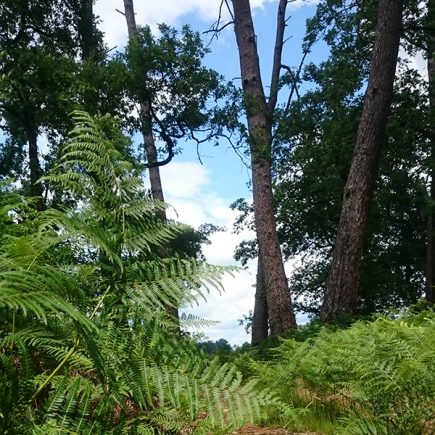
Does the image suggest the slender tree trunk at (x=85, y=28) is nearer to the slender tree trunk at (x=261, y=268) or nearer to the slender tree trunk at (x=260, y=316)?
the slender tree trunk at (x=261, y=268)

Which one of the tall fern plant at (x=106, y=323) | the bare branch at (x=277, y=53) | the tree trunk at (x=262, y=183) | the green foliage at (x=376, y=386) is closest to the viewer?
the tall fern plant at (x=106, y=323)

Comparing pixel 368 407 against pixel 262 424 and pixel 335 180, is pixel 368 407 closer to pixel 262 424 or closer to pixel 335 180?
pixel 262 424

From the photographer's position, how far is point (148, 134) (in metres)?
11.7

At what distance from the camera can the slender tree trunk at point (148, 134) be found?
37.9 feet

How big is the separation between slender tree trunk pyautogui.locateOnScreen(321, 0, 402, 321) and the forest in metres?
0.03

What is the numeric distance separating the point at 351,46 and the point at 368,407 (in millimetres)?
12106

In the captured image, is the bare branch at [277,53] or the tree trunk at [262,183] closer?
the tree trunk at [262,183]

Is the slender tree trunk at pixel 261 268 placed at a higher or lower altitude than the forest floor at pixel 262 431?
higher

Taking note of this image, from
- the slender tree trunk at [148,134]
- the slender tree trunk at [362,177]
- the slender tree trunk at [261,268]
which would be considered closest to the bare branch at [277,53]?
the slender tree trunk at [261,268]

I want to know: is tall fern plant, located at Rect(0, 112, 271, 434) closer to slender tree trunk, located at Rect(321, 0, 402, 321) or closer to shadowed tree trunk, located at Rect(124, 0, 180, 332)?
slender tree trunk, located at Rect(321, 0, 402, 321)

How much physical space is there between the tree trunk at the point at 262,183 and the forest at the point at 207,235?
4cm

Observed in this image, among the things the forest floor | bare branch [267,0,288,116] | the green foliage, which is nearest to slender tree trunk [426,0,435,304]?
bare branch [267,0,288,116]

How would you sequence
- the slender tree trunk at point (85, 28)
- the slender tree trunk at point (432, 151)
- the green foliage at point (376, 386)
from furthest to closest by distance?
the slender tree trunk at point (85, 28) → the slender tree trunk at point (432, 151) → the green foliage at point (376, 386)

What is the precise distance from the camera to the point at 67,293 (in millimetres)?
1269
